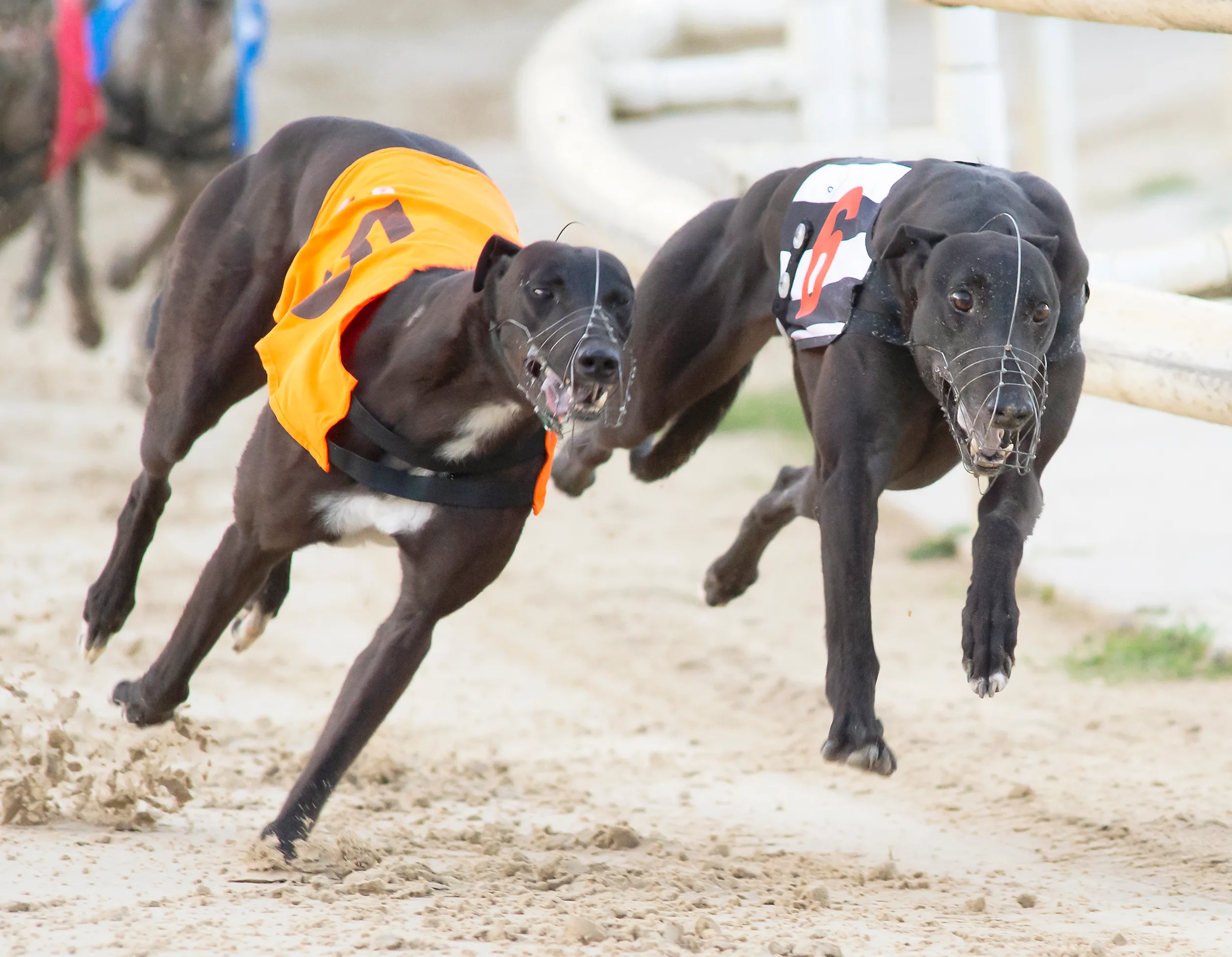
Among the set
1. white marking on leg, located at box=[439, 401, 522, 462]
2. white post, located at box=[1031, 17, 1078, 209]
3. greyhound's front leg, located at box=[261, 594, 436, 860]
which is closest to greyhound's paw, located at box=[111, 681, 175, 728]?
greyhound's front leg, located at box=[261, 594, 436, 860]

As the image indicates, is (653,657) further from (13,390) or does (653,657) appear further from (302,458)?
(13,390)

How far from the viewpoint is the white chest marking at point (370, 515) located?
3186 mm

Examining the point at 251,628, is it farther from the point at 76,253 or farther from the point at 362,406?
the point at 76,253

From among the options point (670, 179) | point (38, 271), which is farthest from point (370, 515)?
point (38, 271)

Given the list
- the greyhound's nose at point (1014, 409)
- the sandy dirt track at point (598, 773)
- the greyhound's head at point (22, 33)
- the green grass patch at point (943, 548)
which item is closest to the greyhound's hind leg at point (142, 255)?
the greyhound's head at point (22, 33)

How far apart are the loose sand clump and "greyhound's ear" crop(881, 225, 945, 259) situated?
1.90 meters

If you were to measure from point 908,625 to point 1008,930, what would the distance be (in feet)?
8.44

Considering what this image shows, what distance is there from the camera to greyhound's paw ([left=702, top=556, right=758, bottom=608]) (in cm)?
422

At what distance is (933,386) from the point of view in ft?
9.33

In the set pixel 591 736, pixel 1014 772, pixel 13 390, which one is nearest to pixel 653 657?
pixel 591 736

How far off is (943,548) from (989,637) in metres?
3.41

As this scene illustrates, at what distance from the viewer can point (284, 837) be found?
321cm

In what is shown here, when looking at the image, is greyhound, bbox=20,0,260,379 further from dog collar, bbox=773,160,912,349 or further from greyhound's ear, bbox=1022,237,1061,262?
greyhound's ear, bbox=1022,237,1061,262

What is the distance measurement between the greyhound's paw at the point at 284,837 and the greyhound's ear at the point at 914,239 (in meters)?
1.53
